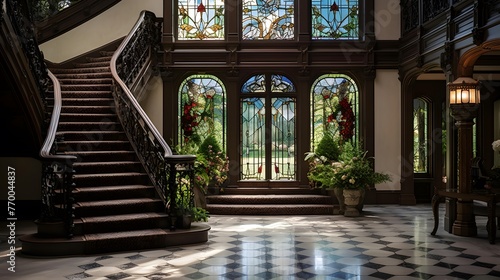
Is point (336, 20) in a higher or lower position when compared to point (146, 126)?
higher

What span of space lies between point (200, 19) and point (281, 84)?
228 centimetres

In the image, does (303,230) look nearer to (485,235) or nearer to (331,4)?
(485,235)

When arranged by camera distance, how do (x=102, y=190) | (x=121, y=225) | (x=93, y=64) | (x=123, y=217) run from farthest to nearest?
(x=93, y=64) → (x=102, y=190) → (x=123, y=217) → (x=121, y=225)

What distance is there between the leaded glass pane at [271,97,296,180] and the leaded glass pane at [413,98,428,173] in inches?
114

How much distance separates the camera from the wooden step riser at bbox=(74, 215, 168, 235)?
7277mm

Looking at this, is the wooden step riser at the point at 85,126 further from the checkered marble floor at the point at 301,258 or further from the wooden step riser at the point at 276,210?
the wooden step riser at the point at 276,210

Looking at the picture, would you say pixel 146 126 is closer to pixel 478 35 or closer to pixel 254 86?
pixel 254 86

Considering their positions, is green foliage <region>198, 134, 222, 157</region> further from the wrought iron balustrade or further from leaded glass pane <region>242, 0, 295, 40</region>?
the wrought iron balustrade

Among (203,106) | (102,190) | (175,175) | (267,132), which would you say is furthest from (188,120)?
(175,175)

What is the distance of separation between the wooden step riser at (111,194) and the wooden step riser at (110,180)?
0.47 ft

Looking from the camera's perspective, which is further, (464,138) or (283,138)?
(283,138)

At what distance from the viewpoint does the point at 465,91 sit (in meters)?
8.35

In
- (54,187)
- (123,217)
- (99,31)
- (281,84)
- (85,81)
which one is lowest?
(123,217)

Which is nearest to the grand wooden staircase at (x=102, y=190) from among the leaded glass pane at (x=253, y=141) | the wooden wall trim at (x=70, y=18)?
the wooden wall trim at (x=70, y=18)
